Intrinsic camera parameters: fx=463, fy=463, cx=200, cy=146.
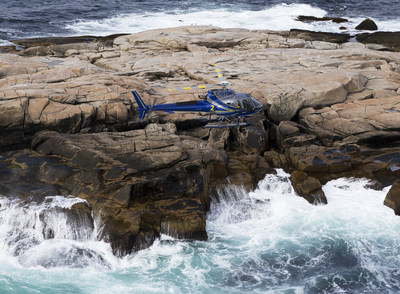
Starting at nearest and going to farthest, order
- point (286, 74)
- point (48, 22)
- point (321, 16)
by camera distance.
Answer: point (286, 74), point (48, 22), point (321, 16)

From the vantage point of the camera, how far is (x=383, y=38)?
4469 cm

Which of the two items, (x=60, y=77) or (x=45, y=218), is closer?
(x=45, y=218)

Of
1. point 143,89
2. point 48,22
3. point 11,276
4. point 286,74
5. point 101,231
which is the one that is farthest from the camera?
point 48,22

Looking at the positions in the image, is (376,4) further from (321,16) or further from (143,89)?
(143,89)

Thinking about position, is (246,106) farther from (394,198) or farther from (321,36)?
(321,36)

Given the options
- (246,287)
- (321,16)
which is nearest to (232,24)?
(321,16)

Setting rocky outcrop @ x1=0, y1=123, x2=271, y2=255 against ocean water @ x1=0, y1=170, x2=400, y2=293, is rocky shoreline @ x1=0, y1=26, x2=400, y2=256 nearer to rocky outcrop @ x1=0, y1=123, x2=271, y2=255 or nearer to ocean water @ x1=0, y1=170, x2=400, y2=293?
rocky outcrop @ x1=0, y1=123, x2=271, y2=255

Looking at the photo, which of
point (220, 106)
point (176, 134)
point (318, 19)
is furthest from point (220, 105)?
point (318, 19)

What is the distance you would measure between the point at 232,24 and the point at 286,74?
83.6ft

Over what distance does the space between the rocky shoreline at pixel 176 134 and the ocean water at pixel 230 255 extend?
0.69 metres

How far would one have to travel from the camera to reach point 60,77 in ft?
90.1

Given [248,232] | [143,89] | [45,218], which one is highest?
[143,89]

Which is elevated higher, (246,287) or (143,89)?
(143,89)

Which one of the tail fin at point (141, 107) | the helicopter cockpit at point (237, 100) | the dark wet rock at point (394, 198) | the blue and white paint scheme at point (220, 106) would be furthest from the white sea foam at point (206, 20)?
the dark wet rock at point (394, 198)
